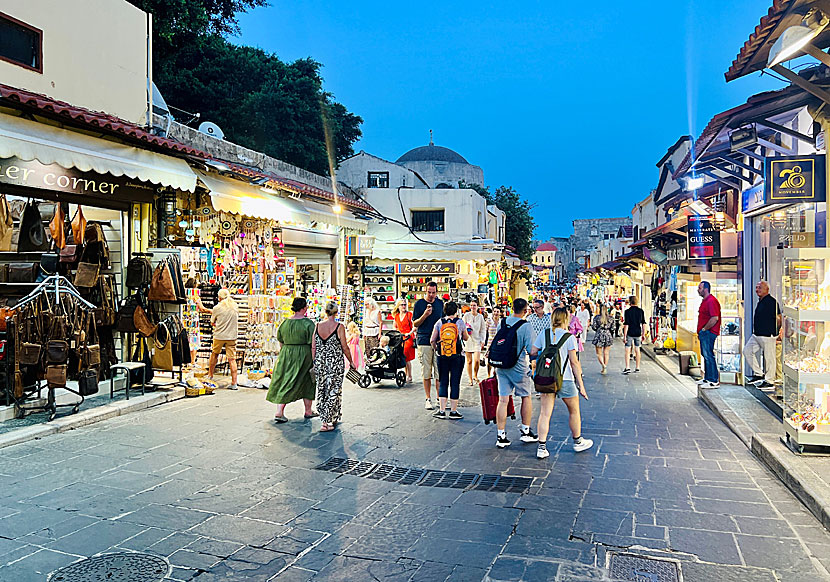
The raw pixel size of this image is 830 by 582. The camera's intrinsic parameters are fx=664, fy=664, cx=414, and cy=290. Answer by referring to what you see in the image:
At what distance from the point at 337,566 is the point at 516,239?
4654cm

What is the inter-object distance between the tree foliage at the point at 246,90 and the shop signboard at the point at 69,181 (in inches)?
674

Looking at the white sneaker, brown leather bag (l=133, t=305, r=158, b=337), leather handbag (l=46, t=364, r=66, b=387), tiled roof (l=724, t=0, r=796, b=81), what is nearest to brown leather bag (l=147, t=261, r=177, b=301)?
brown leather bag (l=133, t=305, r=158, b=337)

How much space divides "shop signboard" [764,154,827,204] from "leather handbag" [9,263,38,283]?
1051 cm

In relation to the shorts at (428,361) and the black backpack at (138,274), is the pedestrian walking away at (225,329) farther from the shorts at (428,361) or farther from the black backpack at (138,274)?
the shorts at (428,361)

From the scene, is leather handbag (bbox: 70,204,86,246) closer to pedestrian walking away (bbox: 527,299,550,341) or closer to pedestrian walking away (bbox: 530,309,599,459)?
pedestrian walking away (bbox: 527,299,550,341)

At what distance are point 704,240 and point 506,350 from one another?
7888 millimetres

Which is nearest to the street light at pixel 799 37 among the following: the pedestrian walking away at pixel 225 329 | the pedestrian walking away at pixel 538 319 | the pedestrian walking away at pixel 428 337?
the pedestrian walking away at pixel 538 319

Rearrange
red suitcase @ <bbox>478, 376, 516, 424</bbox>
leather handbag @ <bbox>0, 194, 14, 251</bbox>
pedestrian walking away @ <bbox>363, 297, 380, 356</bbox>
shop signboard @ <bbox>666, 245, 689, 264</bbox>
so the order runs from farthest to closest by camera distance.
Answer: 1. shop signboard @ <bbox>666, 245, 689, 264</bbox>
2. pedestrian walking away @ <bbox>363, 297, 380, 356</bbox>
3. leather handbag @ <bbox>0, 194, 14, 251</bbox>
4. red suitcase @ <bbox>478, 376, 516, 424</bbox>

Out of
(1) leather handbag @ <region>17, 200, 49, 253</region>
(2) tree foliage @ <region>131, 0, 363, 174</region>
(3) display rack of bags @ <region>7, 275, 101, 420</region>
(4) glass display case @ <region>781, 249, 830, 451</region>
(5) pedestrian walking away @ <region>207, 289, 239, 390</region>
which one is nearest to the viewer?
(4) glass display case @ <region>781, 249, 830, 451</region>

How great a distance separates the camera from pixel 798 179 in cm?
841

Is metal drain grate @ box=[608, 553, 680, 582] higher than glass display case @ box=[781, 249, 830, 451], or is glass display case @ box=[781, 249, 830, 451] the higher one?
glass display case @ box=[781, 249, 830, 451]

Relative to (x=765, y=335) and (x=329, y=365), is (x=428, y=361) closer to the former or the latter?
(x=329, y=365)

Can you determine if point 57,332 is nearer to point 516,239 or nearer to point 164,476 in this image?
point 164,476

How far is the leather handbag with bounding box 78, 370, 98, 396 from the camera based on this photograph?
27.9 ft
